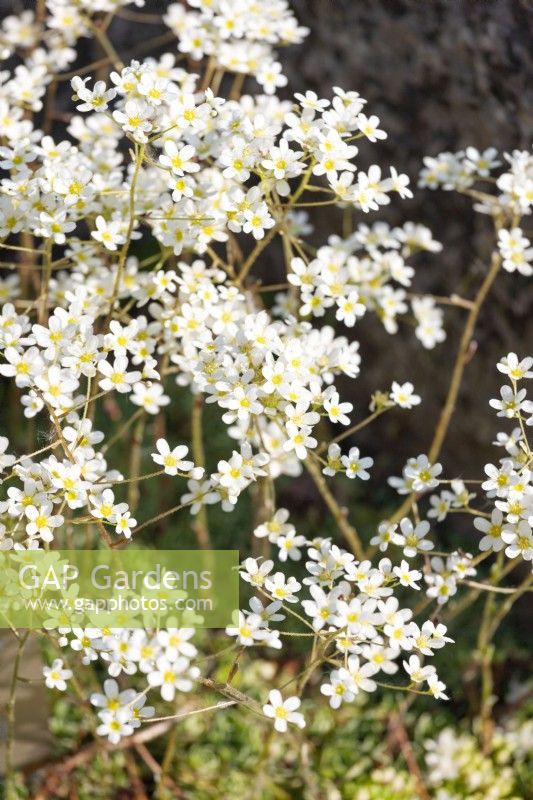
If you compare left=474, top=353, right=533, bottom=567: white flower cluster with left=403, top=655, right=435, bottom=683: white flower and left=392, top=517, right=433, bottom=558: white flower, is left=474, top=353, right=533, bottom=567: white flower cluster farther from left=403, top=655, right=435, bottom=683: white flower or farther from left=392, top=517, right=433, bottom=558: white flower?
left=403, top=655, right=435, bottom=683: white flower

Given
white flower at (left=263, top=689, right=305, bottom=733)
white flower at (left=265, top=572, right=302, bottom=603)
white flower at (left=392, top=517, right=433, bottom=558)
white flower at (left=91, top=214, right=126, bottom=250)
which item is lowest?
white flower at (left=263, top=689, right=305, bottom=733)

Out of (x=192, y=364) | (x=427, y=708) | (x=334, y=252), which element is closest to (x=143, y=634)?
(x=192, y=364)

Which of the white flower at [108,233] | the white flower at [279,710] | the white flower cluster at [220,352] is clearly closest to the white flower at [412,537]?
the white flower cluster at [220,352]

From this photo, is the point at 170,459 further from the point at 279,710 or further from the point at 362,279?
the point at 362,279

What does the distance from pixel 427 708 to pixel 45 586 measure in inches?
52.1

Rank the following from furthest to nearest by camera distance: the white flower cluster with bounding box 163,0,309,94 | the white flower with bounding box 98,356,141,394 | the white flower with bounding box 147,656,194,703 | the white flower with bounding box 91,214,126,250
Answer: the white flower cluster with bounding box 163,0,309,94, the white flower with bounding box 91,214,126,250, the white flower with bounding box 98,356,141,394, the white flower with bounding box 147,656,194,703

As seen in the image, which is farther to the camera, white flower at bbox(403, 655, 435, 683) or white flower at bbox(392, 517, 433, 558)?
white flower at bbox(392, 517, 433, 558)

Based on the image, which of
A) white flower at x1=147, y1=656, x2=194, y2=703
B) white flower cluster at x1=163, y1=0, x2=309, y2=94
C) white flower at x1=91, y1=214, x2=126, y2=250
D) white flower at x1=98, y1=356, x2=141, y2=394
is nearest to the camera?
white flower at x1=147, y1=656, x2=194, y2=703

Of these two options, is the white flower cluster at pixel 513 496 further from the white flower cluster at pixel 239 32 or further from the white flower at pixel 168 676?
the white flower cluster at pixel 239 32

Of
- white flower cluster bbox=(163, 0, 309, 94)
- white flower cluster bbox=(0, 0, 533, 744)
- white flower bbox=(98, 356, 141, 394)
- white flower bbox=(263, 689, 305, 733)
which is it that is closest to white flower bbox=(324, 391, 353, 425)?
white flower cluster bbox=(0, 0, 533, 744)

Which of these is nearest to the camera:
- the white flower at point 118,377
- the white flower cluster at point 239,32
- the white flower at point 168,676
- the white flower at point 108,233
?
the white flower at point 168,676

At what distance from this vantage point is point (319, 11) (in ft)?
8.00

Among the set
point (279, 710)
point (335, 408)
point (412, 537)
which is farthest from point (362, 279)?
point (279, 710)

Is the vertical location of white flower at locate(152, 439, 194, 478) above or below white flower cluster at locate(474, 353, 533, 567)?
below
